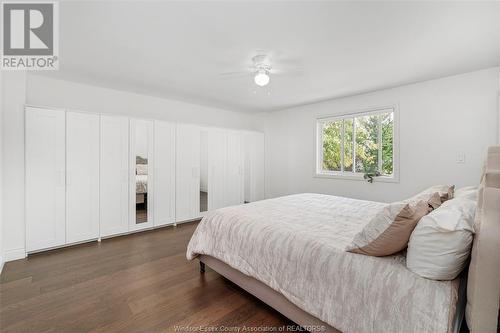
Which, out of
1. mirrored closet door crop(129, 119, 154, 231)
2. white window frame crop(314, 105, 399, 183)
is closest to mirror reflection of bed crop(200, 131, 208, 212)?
mirrored closet door crop(129, 119, 154, 231)

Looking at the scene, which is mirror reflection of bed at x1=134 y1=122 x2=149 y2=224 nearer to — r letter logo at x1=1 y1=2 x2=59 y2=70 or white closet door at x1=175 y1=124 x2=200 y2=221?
white closet door at x1=175 y1=124 x2=200 y2=221

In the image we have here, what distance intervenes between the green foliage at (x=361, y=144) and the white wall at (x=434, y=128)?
244 millimetres

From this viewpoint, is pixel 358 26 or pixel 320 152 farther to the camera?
pixel 320 152

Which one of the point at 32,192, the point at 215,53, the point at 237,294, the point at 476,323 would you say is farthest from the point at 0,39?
the point at 476,323

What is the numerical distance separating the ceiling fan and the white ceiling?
0.08 m

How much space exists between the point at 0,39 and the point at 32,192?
1.82m

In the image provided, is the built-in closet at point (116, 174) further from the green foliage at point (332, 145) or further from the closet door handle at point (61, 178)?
the green foliage at point (332, 145)

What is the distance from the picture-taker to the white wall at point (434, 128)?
297 cm

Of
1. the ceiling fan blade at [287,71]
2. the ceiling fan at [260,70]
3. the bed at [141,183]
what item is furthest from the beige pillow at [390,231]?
the bed at [141,183]

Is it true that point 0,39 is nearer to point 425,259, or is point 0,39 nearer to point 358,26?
point 358,26

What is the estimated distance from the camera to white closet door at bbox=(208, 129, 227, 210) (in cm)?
486

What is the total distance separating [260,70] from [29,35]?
229 centimetres

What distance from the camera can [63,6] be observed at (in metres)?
1.80

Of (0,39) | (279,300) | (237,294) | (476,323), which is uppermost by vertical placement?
(0,39)
